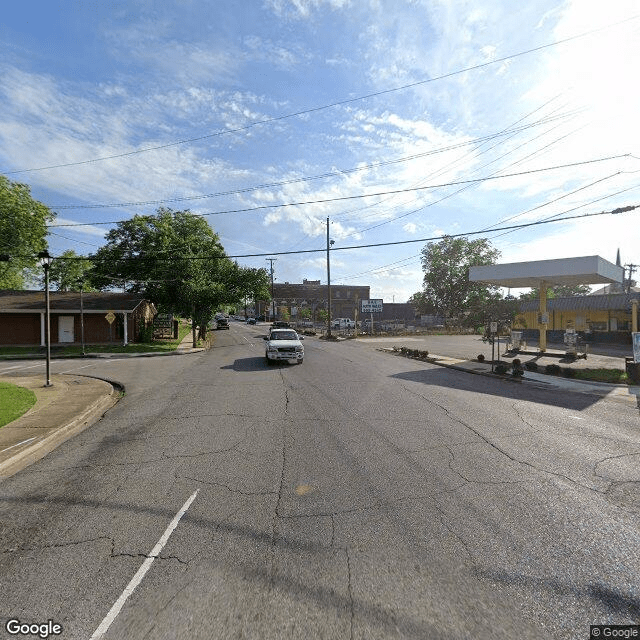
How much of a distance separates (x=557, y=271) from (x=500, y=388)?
11008mm

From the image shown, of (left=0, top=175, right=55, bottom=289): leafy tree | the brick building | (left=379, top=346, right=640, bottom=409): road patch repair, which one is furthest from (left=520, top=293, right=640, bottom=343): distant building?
(left=0, top=175, right=55, bottom=289): leafy tree

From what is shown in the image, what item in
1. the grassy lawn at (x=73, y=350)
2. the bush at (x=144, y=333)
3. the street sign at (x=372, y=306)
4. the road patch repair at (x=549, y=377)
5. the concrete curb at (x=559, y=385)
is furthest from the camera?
the street sign at (x=372, y=306)

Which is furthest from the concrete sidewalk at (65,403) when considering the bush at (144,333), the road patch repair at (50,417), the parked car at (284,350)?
the bush at (144,333)

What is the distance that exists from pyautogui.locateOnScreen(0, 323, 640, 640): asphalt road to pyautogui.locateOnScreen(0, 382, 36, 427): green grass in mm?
2302

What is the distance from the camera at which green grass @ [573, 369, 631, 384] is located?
13.9 metres

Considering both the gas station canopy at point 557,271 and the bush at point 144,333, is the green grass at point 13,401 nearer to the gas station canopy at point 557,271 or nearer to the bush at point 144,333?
the bush at point 144,333

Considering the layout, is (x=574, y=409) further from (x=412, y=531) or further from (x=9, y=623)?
(x=9, y=623)

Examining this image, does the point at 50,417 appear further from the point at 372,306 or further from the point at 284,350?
the point at 372,306

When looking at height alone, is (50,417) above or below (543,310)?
below

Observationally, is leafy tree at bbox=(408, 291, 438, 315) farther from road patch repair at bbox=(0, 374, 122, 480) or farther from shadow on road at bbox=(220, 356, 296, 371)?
road patch repair at bbox=(0, 374, 122, 480)

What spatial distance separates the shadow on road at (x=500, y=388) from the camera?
10.8 meters

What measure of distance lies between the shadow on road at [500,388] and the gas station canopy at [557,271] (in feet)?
27.6

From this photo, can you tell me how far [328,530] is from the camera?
153 inches

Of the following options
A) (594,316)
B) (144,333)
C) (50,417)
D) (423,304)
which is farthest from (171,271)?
(423,304)
